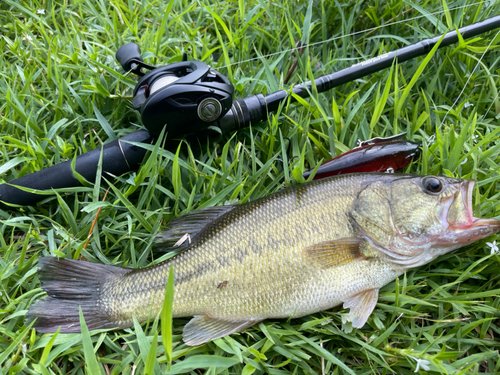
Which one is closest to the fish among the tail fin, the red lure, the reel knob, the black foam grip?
the tail fin

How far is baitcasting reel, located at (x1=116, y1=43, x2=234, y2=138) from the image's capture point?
249 cm

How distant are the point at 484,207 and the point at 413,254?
2.57 feet

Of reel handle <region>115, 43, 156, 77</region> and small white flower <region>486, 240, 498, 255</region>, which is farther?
reel handle <region>115, 43, 156, 77</region>

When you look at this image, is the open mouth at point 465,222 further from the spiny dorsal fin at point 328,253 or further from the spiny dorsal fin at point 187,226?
the spiny dorsal fin at point 187,226

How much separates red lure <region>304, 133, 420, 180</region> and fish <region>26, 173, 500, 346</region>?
0.30 m

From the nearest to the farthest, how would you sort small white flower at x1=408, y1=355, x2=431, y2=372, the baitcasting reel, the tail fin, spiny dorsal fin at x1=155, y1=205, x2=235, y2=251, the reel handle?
small white flower at x1=408, y1=355, x2=431, y2=372 → the tail fin → the baitcasting reel → spiny dorsal fin at x1=155, y1=205, x2=235, y2=251 → the reel handle

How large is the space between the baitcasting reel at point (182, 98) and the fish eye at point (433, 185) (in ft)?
5.05

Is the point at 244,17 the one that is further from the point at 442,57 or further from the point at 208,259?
the point at 208,259

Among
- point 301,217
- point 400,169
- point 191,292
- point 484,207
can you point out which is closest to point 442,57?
point 400,169

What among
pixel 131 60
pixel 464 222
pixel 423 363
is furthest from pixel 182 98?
pixel 423 363

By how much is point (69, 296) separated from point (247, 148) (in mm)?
1792

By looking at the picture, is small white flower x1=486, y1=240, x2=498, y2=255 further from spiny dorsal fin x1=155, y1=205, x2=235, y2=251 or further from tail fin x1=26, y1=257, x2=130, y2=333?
tail fin x1=26, y1=257, x2=130, y2=333

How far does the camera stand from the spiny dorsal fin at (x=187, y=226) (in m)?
2.61

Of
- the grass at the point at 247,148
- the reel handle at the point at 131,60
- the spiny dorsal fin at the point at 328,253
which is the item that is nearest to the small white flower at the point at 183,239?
the grass at the point at 247,148
